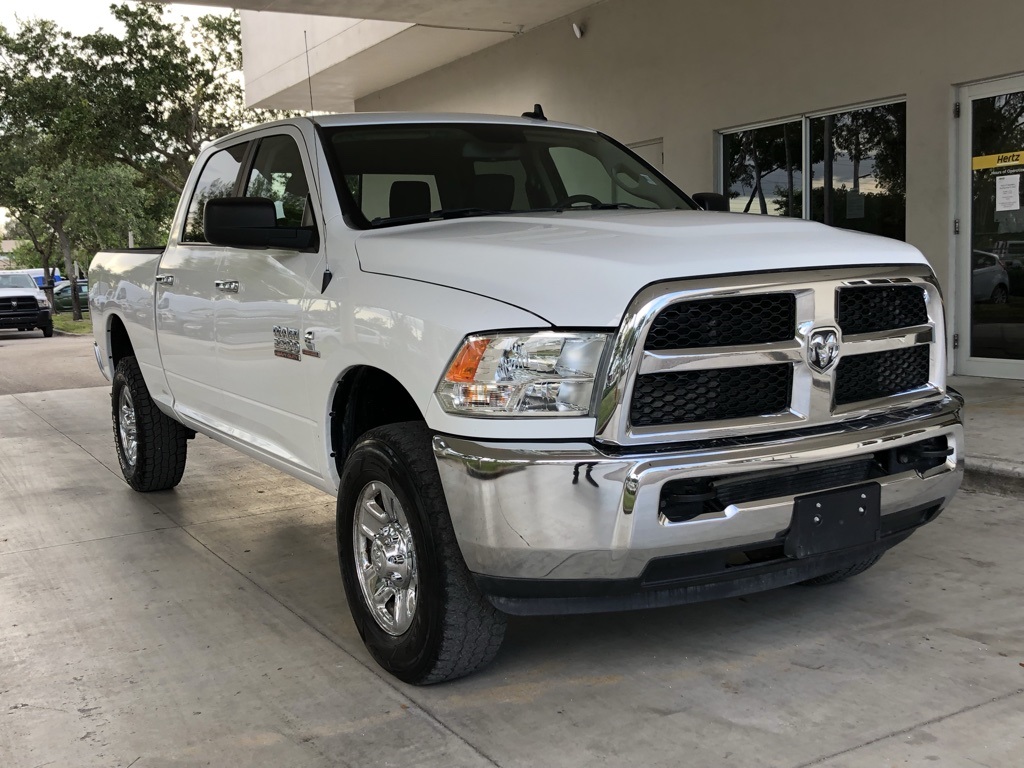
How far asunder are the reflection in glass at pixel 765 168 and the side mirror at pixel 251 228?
7.98 m

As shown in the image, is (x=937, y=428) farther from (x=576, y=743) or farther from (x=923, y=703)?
(x=576, y=743)

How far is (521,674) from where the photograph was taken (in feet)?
11.6

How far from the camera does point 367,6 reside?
13.6 m

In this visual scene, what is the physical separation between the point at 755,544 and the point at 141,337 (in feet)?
13.7

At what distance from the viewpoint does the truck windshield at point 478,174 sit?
166 inches

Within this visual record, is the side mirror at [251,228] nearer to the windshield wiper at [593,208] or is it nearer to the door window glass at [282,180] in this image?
the door window glass at [282,180]

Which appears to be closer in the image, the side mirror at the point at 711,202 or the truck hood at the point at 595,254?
the truck hood at the point at 595,254

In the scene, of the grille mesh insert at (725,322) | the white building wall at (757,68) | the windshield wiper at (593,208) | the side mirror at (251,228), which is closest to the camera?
the grille mesh insert at (725,322)

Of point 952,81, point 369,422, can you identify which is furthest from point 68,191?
point 369,422

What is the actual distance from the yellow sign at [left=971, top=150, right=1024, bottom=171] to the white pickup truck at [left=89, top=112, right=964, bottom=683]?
245 inches

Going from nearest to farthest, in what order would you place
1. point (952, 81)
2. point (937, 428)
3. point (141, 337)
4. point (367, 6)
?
point (937, 428), point (141, 337), point (952, 81), point (367, 6)

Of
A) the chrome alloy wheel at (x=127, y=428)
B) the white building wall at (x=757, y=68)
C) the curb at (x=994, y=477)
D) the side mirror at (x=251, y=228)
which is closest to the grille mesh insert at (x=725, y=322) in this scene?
the side mirror at (x=251, y=228)

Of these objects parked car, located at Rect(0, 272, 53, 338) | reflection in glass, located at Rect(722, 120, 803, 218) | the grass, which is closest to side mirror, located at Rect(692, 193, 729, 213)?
reflection in glass, located at Rect(722, 120, 803, 218)

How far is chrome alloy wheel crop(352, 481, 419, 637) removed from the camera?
3.44 meters
